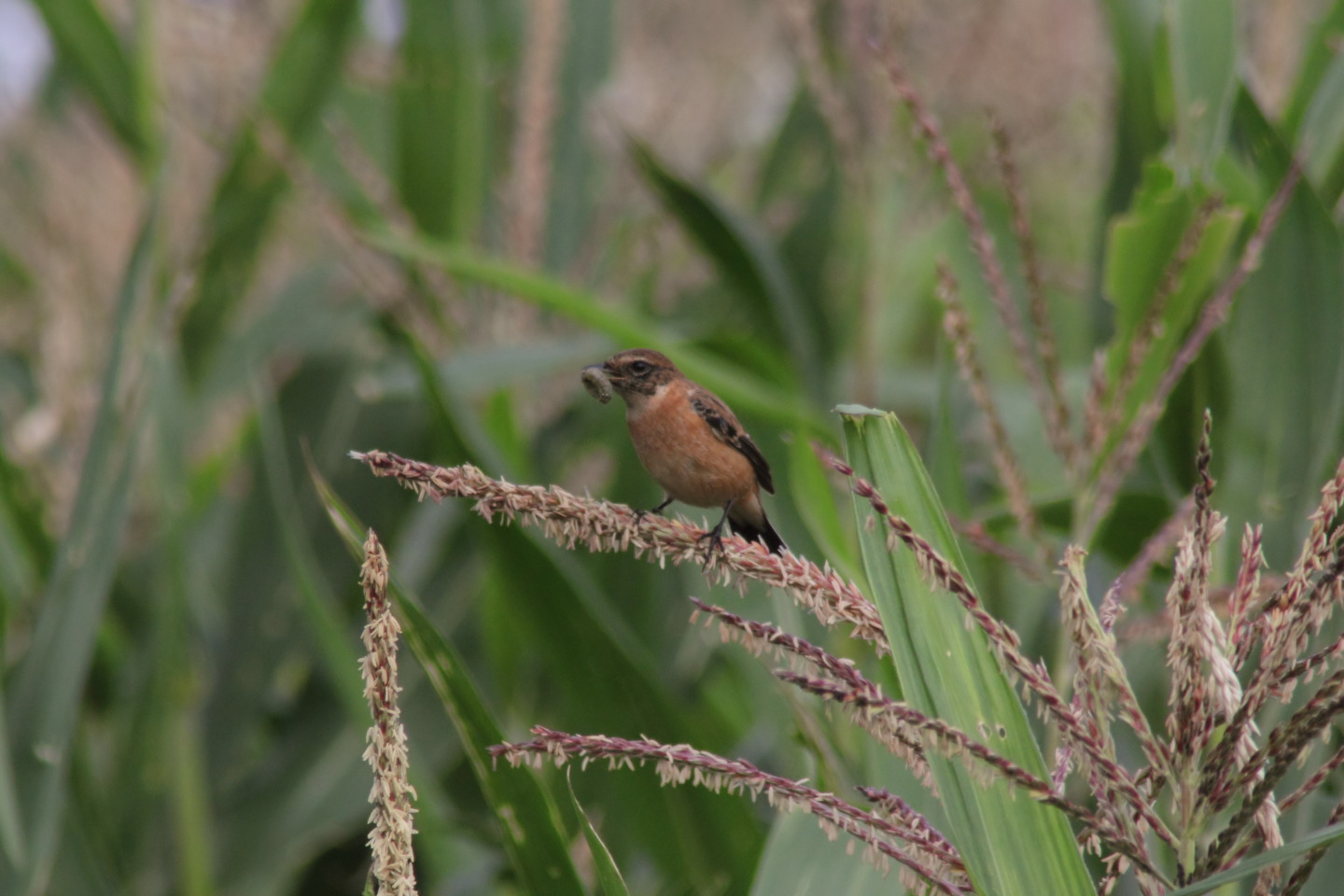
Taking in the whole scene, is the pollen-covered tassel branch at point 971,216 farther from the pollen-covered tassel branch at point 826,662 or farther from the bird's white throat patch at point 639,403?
the pollen-covered tassel branch at point 826,662

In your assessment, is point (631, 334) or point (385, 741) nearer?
point (385, 741)

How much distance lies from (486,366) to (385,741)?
1601mm

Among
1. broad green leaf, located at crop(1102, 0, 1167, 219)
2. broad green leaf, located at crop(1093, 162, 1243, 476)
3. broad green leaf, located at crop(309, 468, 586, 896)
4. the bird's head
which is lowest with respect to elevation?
broad green leaf, located at crop(309, 468, 586, 896)

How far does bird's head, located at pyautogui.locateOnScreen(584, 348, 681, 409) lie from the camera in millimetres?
1762

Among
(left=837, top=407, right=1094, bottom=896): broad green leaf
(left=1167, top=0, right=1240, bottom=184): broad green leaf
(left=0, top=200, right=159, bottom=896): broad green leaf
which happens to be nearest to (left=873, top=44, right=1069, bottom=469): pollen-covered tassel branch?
(left=1167, top=0, right=1240, bottom=184): broad green leaf

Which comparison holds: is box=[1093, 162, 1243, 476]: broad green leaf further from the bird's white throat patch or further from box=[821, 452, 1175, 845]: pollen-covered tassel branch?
box=[821, 452, 1175, 845]: pollen-covered tassel branch

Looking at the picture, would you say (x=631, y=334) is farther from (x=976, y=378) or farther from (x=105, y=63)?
(x=105, y=63)

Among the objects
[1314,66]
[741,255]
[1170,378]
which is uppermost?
[1314,66]

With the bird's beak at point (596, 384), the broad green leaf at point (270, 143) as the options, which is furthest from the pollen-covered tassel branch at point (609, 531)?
the broad green leaf at point (270, 143)

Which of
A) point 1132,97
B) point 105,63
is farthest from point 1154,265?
point 105,63

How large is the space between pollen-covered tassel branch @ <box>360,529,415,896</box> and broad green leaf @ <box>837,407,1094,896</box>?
0.36m

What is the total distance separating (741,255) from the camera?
2.54 meters

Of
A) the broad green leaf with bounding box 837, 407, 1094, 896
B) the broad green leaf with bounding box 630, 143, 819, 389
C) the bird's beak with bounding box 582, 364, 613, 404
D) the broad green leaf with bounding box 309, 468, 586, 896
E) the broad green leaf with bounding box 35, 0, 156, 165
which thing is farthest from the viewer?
the broad green leaf with bounding box 35, 0, 156, 165

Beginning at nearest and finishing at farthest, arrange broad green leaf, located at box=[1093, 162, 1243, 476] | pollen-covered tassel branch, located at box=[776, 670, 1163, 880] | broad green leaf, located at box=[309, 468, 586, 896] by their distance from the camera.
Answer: pollen-covered tassel branch, located at box=[776, 670, 1163, 880]
broad green leaf, located at box=[309, 468, 586, 896]
broad green leaf, located at box=[1093, 162, 1243, 476]
